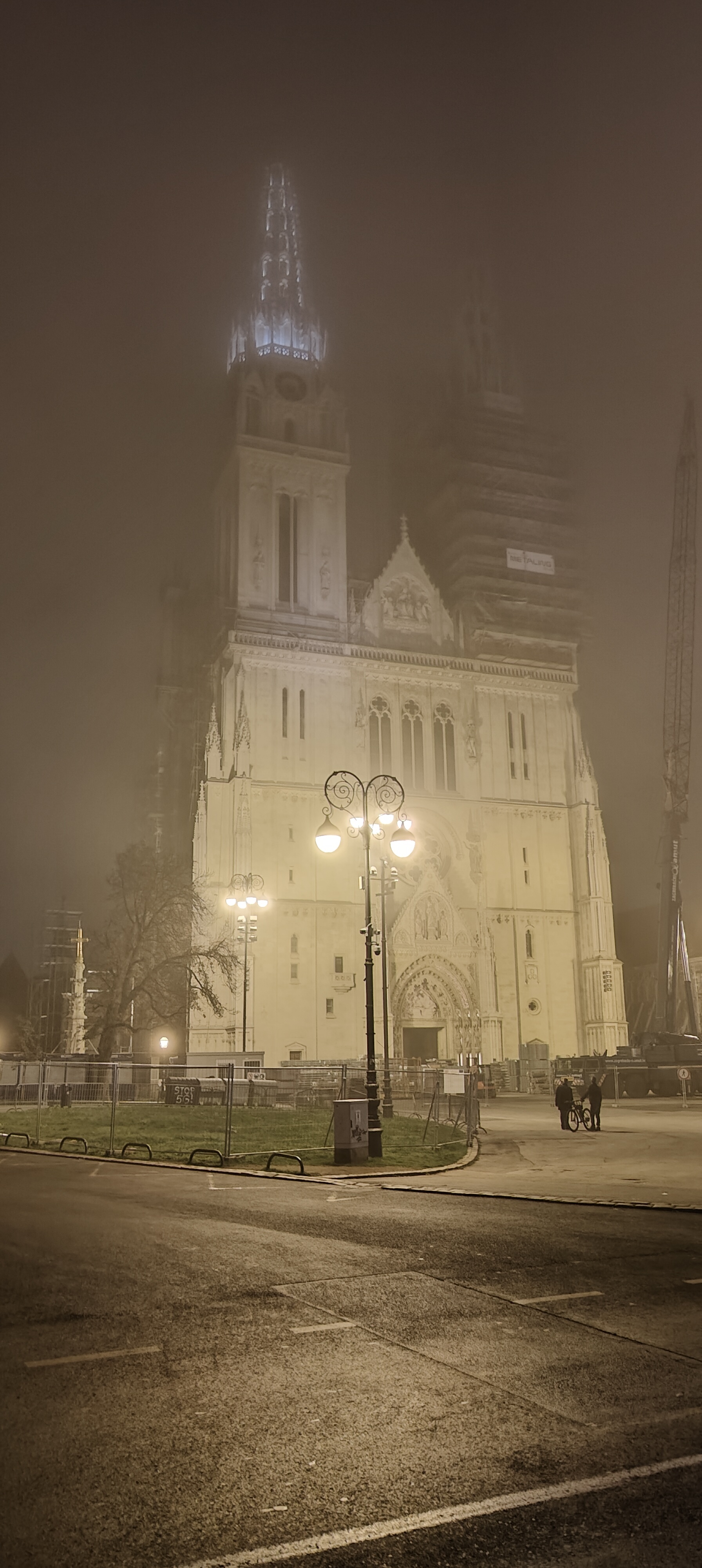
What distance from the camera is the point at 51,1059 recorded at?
4038 centimetres

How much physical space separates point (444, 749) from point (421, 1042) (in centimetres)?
1800

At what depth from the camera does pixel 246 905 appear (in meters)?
46.2

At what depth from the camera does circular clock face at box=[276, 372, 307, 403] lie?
65438 millimetres

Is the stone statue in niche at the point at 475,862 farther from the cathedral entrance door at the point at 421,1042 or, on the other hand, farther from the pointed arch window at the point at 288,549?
the pointed arch window at the point at 288,549

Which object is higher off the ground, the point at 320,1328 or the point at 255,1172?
the point at 320,1328

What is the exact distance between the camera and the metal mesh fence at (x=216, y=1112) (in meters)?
18.7

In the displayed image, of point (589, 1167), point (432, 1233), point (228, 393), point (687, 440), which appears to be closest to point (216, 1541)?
point (432, 1233)

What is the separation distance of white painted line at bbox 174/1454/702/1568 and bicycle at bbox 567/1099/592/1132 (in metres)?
21.7

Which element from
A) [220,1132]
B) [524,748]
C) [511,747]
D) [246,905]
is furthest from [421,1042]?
[220,1132]

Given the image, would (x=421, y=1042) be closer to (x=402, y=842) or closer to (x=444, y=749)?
(x=444, y=749)

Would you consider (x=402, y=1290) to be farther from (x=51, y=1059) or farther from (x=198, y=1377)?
(x=51, y=1059)

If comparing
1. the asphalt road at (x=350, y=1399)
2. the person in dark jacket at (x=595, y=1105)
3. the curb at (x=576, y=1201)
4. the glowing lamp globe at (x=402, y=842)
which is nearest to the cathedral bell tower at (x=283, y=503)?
the person in dark jacket at (x=595, y=1105)

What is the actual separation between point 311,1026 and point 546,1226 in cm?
4523

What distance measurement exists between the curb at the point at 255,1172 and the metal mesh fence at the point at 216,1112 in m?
0.32
